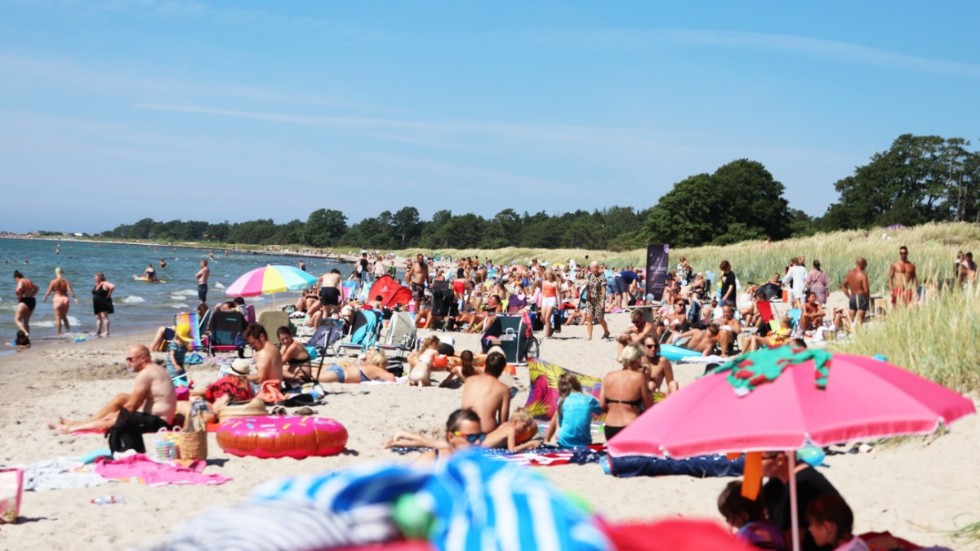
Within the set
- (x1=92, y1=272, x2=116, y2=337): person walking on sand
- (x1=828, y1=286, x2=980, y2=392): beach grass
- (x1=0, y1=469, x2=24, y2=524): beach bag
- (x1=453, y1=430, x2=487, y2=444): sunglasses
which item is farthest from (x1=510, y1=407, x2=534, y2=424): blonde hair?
(x1=92, y1=272, x2=116, y2=337): person walking on sand

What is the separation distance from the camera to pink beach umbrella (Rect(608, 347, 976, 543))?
3152 millimetres

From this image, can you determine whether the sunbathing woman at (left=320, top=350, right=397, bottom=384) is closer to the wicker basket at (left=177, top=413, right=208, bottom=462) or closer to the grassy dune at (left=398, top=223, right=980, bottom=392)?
the wicker basket at (left=177, top=413, right=208, bottom=462)

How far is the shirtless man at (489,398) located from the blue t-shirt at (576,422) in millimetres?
510

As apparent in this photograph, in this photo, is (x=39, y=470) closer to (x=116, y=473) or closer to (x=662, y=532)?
(x=116, y=473)

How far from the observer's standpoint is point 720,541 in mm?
1157

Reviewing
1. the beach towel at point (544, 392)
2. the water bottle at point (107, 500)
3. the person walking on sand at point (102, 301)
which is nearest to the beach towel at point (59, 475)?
the water bottle at point (107, 500)

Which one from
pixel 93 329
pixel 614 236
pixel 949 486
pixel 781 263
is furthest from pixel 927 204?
pixel 949 486

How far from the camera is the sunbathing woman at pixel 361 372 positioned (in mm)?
11906

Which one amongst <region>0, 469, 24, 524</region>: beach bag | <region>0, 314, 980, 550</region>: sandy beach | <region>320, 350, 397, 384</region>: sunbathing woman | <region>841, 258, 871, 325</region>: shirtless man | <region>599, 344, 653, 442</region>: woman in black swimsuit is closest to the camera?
<region>0, 314, 980, 550</region>: sandy beach

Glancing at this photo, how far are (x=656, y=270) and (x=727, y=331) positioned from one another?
7.47 m

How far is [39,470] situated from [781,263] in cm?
2354

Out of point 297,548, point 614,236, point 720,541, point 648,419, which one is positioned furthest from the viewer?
point 614,236

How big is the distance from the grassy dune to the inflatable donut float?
4.81 m

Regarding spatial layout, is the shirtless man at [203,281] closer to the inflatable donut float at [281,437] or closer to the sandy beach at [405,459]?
the sandy beach at [405,459]
